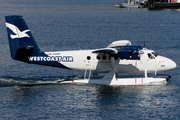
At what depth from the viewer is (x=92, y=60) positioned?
36094 millimetres

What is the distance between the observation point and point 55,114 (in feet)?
91.9


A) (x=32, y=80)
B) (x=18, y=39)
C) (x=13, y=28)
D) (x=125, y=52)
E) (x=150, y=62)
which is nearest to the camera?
(x=125, y=52)

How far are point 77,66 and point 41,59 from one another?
13.5 ft

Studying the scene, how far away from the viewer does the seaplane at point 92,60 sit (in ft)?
116

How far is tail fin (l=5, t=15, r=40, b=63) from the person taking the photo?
35.2m

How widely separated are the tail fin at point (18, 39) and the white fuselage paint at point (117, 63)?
7.66 ft

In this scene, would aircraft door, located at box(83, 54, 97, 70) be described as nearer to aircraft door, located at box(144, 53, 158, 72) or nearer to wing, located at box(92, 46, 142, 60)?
wing, located at box(92, 46, 142, 60)

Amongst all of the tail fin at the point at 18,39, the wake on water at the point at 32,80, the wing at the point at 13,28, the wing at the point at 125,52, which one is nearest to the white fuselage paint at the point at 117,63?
the wake on water at the point at 32,80

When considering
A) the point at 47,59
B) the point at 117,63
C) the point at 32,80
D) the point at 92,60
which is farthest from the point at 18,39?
the point at 117,63

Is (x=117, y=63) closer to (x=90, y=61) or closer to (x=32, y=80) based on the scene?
(x=90, y=61)

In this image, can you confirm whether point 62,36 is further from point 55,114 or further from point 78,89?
point 55,114

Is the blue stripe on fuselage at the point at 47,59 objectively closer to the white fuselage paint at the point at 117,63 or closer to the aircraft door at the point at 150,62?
the white fuselage paint at the point at 117,63

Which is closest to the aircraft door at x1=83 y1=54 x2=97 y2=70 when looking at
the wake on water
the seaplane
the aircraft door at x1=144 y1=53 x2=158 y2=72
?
the seaplane

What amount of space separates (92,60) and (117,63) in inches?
112
